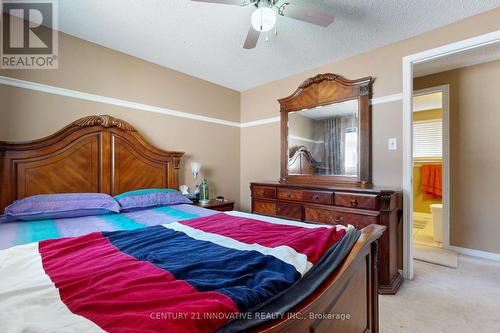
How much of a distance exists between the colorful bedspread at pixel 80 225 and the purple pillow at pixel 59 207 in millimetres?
50

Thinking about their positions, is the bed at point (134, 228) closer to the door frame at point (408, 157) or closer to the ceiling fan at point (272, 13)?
the door frame at point (408, 157)

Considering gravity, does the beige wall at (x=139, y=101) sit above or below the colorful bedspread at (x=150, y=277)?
above

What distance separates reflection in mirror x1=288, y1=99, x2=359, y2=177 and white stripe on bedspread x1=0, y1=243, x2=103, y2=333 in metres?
2.71

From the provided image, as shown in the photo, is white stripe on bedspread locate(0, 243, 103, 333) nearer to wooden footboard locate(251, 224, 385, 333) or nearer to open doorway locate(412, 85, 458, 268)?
wooden footboard locate(251, 224, 385, 333)

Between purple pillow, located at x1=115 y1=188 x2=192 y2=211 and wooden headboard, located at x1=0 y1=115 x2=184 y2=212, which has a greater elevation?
wooden headboard, located at x1=0 y1=115 x2=184 y2=212

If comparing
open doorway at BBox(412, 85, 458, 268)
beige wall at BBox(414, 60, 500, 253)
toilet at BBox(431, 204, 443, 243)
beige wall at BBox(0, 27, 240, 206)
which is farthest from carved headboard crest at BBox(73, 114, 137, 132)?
toilet at BBox(431, 204, 443, 243)

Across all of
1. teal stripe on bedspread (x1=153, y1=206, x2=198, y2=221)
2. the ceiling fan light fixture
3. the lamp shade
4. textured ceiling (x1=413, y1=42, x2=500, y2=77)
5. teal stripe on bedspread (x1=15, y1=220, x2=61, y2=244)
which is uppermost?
textured ceiling (x1=413, y1=42, x2=500, y2=77)

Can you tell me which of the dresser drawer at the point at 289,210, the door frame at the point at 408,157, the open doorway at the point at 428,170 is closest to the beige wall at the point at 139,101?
the dresser drawer at the point at 289,210

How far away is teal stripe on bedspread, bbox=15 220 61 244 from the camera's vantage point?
4.30 ft

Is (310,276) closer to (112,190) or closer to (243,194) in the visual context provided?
(112,190)

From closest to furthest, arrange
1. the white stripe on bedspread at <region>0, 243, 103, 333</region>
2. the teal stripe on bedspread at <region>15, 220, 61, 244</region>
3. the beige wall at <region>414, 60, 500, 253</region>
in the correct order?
the white stripe on bedspread at <region>0, 243, 103, 333</region>, the teal stripe on bedspread at <region>15, 220, 61, 244</region>, the beige wall at <region>414, 60, 500, 253</region>

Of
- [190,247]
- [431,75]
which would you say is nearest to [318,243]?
[190,247]

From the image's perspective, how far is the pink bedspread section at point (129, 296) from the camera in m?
0.53

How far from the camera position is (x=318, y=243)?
104 centimetres
